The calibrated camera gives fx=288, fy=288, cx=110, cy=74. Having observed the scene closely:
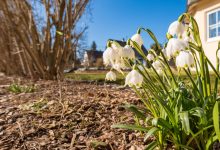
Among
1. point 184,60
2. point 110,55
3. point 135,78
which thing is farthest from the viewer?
point 110,55

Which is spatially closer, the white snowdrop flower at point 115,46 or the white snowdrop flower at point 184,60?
the white snowdrop flower at point 184,60

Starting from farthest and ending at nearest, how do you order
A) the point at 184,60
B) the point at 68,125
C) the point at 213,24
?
1. the point at 213,24
2. the point at 68,125
3. the point at 184,60

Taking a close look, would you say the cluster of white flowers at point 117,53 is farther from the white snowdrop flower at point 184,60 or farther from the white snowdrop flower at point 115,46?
the white snowdrop flower at point 184,60

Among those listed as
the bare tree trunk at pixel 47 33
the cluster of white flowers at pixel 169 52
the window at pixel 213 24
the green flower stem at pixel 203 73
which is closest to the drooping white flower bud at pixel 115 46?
the cluster of white flowers at pixel 169 52

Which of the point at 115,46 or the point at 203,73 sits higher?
the point at 115,46

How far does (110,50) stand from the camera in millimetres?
1623

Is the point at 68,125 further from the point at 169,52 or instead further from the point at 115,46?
the point at 169,52

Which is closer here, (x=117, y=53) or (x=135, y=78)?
(x=135, y=78)

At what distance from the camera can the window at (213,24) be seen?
10148mm

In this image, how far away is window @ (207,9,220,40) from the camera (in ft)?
33.3

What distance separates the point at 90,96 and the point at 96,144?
4.13 ft

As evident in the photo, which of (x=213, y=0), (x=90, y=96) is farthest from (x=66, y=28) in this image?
(x=213, y=0)

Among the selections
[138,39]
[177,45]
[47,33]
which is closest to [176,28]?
[177,45]

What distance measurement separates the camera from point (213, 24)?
10406mm
